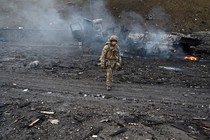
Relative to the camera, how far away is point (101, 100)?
9180mm

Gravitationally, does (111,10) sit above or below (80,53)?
above

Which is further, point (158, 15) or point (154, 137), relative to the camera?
point (158, 15)

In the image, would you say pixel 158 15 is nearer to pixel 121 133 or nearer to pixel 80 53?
pixel 80 53

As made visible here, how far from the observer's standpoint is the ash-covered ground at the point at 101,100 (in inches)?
288

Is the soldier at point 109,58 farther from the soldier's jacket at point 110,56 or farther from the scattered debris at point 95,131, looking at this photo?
the scattered debris at point 95,131

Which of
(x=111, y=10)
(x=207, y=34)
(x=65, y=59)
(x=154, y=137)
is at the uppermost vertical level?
(x=111, y=10)

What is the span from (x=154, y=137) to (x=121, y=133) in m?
0.78

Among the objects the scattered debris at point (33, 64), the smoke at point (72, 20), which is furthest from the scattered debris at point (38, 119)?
the smoke at point (72, 20)

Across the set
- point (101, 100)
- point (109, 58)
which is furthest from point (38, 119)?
point (109, 58)

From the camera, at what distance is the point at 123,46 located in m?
15.8

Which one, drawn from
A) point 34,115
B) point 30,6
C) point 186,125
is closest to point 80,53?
point 34,115

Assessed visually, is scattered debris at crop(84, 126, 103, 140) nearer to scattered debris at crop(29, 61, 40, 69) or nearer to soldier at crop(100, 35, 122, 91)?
soldier at crop(100, 35, 122, 91)

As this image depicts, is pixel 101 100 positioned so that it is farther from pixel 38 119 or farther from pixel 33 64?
pixel 33 64

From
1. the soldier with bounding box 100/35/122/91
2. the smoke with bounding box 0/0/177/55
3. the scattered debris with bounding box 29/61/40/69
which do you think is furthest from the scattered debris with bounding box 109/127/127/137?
the smoke with bounding box 0/0/177/55
